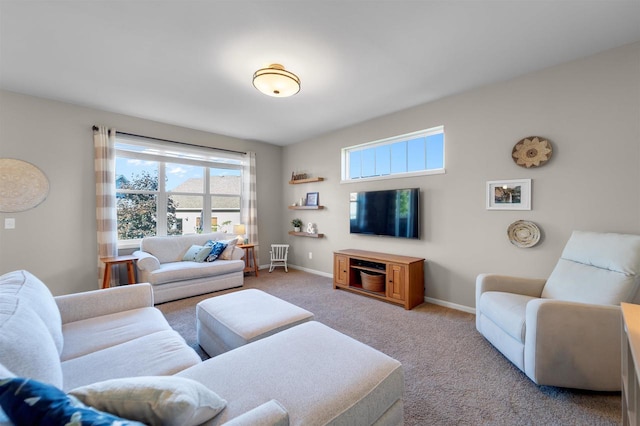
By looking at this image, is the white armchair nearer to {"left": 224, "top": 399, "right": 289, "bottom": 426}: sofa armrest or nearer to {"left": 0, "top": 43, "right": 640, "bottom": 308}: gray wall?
{"left": 0, "top": 43, "right": 640, "bottom": 308}: gray wall

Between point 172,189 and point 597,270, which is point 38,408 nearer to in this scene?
point 597,270

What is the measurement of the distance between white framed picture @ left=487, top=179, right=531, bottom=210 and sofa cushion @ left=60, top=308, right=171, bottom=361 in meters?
3.29

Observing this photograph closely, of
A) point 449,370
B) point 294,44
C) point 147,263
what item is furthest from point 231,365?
point 147,263

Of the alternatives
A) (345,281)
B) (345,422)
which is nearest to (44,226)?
(345,281)

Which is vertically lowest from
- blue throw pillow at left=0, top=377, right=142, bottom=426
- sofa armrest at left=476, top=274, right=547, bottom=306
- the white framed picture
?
sofa armrest at left=476, top=274, right=547, bottom=306

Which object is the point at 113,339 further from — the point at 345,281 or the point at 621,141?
the point at 621,141

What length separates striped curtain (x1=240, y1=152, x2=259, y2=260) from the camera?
500 centimetres

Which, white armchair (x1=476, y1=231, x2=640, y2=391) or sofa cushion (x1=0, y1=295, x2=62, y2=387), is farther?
white armchair (x1=476, y1=231, x2=640, y2=391)

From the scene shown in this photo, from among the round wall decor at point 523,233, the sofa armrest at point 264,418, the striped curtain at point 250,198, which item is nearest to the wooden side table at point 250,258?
the striped curtain at point 250,198

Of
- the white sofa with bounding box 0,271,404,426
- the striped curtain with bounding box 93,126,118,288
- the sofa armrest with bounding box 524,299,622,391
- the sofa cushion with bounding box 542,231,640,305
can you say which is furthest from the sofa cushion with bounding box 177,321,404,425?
the striped curtain with bounding box 93,126,118,288

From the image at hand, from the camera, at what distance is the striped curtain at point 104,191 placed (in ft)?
11.6

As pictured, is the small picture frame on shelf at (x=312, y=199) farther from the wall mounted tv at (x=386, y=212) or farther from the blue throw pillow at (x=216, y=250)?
the blue throw pillow at (x=216, y=250)

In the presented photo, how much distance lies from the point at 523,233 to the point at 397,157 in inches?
71.5

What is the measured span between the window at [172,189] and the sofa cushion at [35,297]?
2.68 metres
